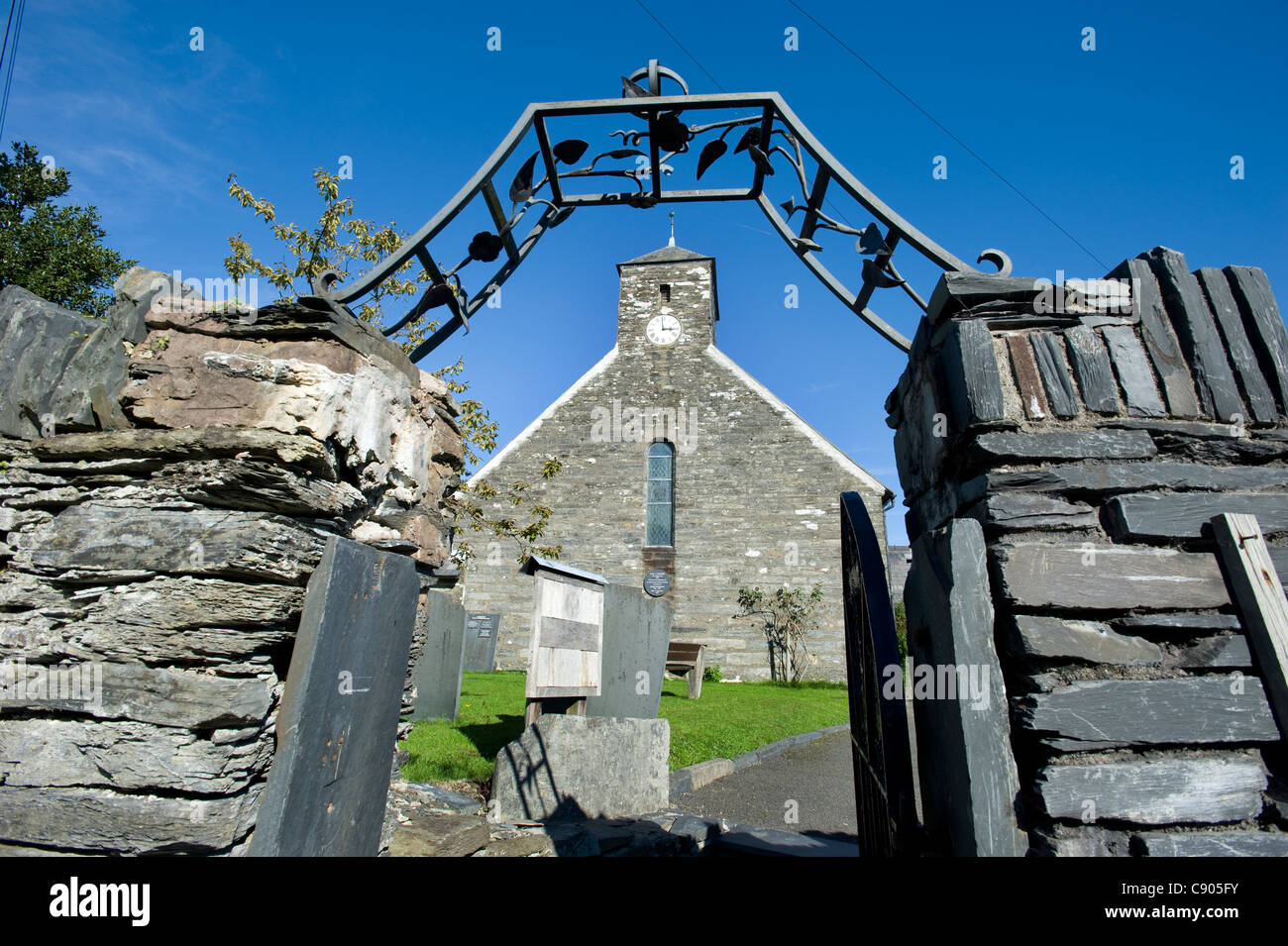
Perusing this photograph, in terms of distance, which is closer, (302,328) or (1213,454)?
(1213,454)

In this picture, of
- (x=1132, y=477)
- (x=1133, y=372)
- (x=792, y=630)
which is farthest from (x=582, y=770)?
(x=792, y=630)

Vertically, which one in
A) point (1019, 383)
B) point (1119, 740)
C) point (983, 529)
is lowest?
point (1119, 740)

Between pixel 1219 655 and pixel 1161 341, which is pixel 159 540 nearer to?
pixel 1219 655

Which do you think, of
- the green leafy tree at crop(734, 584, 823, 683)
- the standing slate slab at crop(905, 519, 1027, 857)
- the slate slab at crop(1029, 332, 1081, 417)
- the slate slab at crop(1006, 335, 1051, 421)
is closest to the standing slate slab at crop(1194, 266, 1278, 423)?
the slate slab at crop(1029, 332, 1081, 417)

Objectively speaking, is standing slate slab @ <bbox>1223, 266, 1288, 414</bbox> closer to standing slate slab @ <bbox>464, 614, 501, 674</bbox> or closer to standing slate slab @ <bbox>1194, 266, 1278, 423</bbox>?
standing slate slab @ <bbox>1194, 266, 1278, 423</bbox>

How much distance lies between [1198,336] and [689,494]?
572 inches

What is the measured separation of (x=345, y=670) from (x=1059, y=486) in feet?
8.51

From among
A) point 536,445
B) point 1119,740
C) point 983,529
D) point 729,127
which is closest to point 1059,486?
point 983,529

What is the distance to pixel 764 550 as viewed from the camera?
52.7 ft

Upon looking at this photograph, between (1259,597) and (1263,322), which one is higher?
(1263,322)

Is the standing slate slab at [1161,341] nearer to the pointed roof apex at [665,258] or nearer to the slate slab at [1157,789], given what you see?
the slate slab at [1157,789]

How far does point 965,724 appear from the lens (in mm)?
1933

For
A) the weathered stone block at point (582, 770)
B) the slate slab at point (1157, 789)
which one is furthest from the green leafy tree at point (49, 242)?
the slate slab at point (1157, 789)
